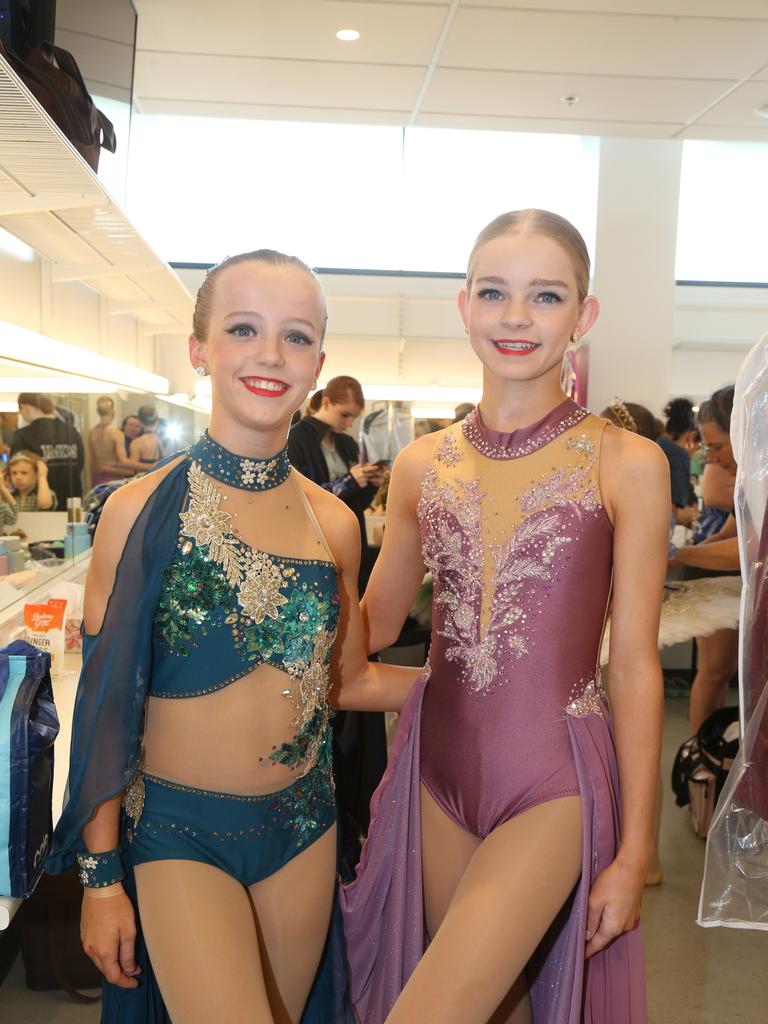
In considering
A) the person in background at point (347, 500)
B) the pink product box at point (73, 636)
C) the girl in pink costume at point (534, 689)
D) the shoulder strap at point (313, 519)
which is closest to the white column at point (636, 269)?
the person in background at point (347, 500)

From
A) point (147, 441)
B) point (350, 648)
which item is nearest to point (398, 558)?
point (350, 648)

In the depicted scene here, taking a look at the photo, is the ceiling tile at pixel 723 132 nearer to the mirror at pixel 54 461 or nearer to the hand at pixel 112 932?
the mirror at pixel 54 461

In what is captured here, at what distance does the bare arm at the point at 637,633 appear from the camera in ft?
5.03

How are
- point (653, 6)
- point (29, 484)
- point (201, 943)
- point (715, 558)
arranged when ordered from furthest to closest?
1. point (653, 6)
2. point (715, 558)
3. point (29, 484)
4. point (201, 943)

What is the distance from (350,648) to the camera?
1.78 meters

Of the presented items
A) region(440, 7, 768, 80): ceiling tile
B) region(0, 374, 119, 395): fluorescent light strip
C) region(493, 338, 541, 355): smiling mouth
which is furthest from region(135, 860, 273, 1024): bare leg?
region(440, 7, 768, 80): ceiling tile

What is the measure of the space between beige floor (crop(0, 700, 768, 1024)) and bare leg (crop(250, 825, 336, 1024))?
1454 mm

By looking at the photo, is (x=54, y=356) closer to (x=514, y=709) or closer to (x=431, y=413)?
(x=514, y=709)

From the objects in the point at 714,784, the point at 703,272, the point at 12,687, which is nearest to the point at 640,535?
the point at 12,687

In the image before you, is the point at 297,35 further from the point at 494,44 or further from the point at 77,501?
the point at 77,501

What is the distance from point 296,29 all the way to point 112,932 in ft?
12.2

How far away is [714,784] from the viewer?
3953mm

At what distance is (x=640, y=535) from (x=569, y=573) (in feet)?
0.42

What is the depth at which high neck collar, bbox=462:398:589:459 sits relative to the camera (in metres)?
1.66
